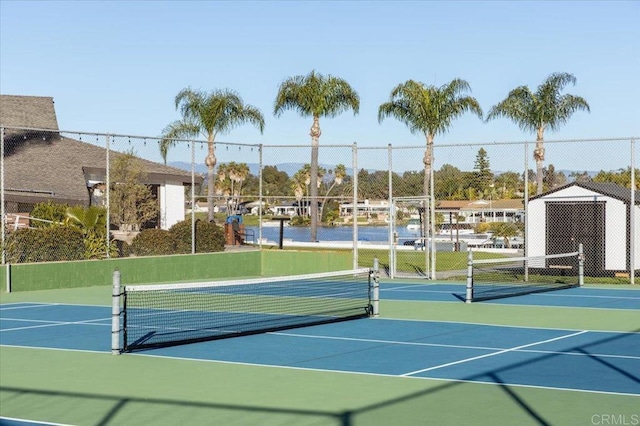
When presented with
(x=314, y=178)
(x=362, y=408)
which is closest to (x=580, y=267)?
(x=362, y=408)

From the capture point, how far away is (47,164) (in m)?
37.2

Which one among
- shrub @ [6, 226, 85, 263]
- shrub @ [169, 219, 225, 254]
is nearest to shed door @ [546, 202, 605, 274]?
shrub @ [169, 219, 225, 254]

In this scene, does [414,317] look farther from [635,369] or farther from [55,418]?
[55,418]

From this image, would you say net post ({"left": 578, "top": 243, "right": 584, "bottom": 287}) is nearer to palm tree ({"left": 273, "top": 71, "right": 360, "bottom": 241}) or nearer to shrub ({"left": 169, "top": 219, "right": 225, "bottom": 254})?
shrub ({"left": 169, "top": 219, "right": 225, "bottom": 254})

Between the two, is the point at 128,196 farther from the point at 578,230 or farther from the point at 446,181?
the point at 578,230

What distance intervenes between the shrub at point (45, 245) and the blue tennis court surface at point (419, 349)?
19.6 feet

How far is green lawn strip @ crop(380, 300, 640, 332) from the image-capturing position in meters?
16.6

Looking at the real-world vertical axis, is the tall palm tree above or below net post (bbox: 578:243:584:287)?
above

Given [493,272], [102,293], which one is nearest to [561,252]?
[493,272]

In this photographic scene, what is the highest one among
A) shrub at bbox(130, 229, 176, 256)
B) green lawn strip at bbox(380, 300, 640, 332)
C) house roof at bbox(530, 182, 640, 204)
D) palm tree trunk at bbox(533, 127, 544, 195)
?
palm tree trunk at bbox(533, 127, 544, 195)

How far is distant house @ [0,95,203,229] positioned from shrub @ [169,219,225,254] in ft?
20.3

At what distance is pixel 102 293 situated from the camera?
2355 centimetres

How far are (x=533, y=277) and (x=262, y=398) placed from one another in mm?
17951

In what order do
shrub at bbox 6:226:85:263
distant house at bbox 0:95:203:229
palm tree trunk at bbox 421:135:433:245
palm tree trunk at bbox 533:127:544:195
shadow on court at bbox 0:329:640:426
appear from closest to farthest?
shadow on court at bbox 0:329:640:426, shrub at bbox 6:226:85:263, palm tree trunk at bbox 421:135:433:245, palm tree trunk at bbox 533:127:544:195, distant house at bbox 0:95:203:229
